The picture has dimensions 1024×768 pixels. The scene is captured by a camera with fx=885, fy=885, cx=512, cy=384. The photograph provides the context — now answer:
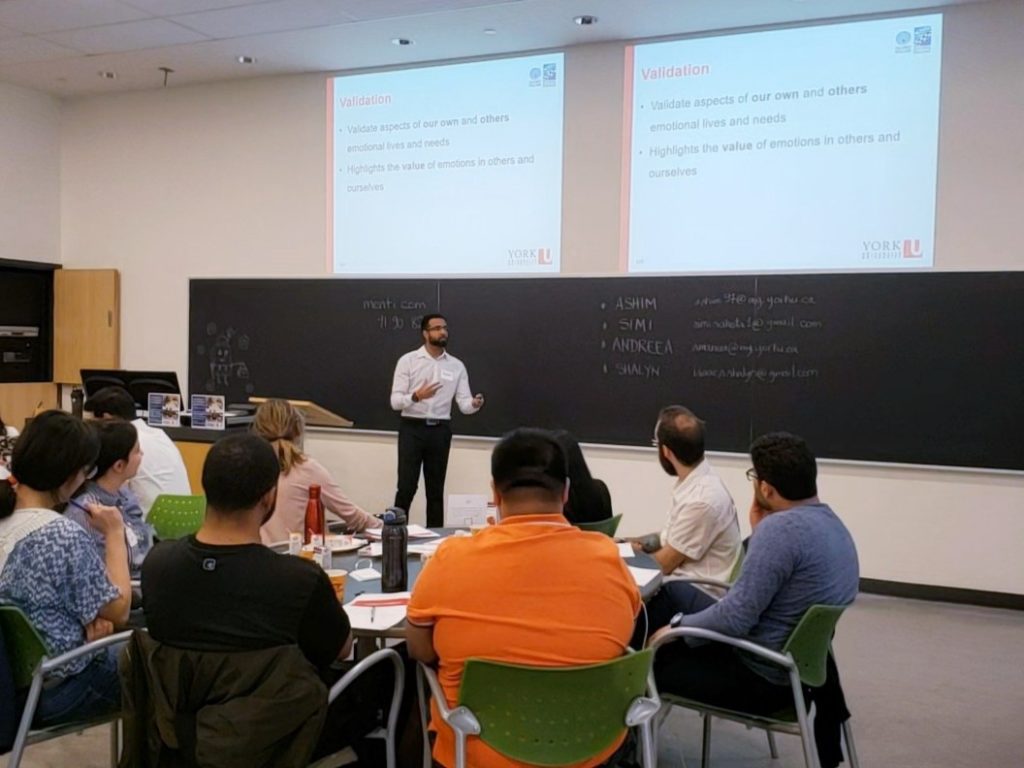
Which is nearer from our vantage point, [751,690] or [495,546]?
[495,546]

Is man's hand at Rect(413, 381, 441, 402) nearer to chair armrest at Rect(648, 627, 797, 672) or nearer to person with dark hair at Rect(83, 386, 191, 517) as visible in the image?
person with dark hair at Rect(83, 386, 191, 517)

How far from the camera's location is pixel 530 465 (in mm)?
2061

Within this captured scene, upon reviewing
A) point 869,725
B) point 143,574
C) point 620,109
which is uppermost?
point 620,109

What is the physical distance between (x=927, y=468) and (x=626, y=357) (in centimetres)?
197

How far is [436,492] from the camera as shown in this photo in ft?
20.2

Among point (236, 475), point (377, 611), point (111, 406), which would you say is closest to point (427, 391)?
point (111, 406)

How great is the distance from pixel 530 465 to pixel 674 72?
4445 millimetres

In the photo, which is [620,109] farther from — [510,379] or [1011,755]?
[1011,755]

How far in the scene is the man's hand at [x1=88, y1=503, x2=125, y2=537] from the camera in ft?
8.58

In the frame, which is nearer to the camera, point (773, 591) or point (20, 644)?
point (20, 644)

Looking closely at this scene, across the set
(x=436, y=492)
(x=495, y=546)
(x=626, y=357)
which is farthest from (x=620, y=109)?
(x=495, y=546)

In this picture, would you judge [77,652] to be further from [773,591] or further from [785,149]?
[785,149]

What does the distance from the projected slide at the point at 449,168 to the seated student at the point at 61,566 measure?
4.08 meters

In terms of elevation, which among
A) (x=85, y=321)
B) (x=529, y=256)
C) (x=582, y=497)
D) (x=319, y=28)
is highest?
(x=319, y=28)
